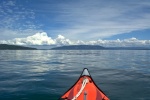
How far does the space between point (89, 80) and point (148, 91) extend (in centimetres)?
1131

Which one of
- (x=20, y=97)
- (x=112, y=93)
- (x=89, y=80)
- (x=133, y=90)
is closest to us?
(x=89, y=80)

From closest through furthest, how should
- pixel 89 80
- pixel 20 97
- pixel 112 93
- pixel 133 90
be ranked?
1. pixel 89 80
2. pixel 20 97
3. pixel 112 93
4. pixel 133 90

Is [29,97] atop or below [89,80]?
below

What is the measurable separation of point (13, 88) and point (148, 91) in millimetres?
18448

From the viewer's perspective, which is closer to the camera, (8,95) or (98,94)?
(98,94)

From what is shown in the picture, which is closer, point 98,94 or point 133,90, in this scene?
point 98,94

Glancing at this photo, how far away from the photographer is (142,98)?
23.6m

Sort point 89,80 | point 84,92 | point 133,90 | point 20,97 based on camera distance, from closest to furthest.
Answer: point 84,92 < point 89,80 < point 20,97 < point 133,90

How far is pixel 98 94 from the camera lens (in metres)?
19.2

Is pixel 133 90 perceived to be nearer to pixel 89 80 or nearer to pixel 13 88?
pixel 89 80

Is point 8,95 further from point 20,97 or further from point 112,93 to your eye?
point 112,93

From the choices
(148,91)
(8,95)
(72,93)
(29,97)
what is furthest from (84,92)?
(148,91)

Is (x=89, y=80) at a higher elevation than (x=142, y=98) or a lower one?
higher

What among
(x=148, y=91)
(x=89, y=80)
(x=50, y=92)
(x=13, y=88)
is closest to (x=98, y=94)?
(x=89, y=80)
